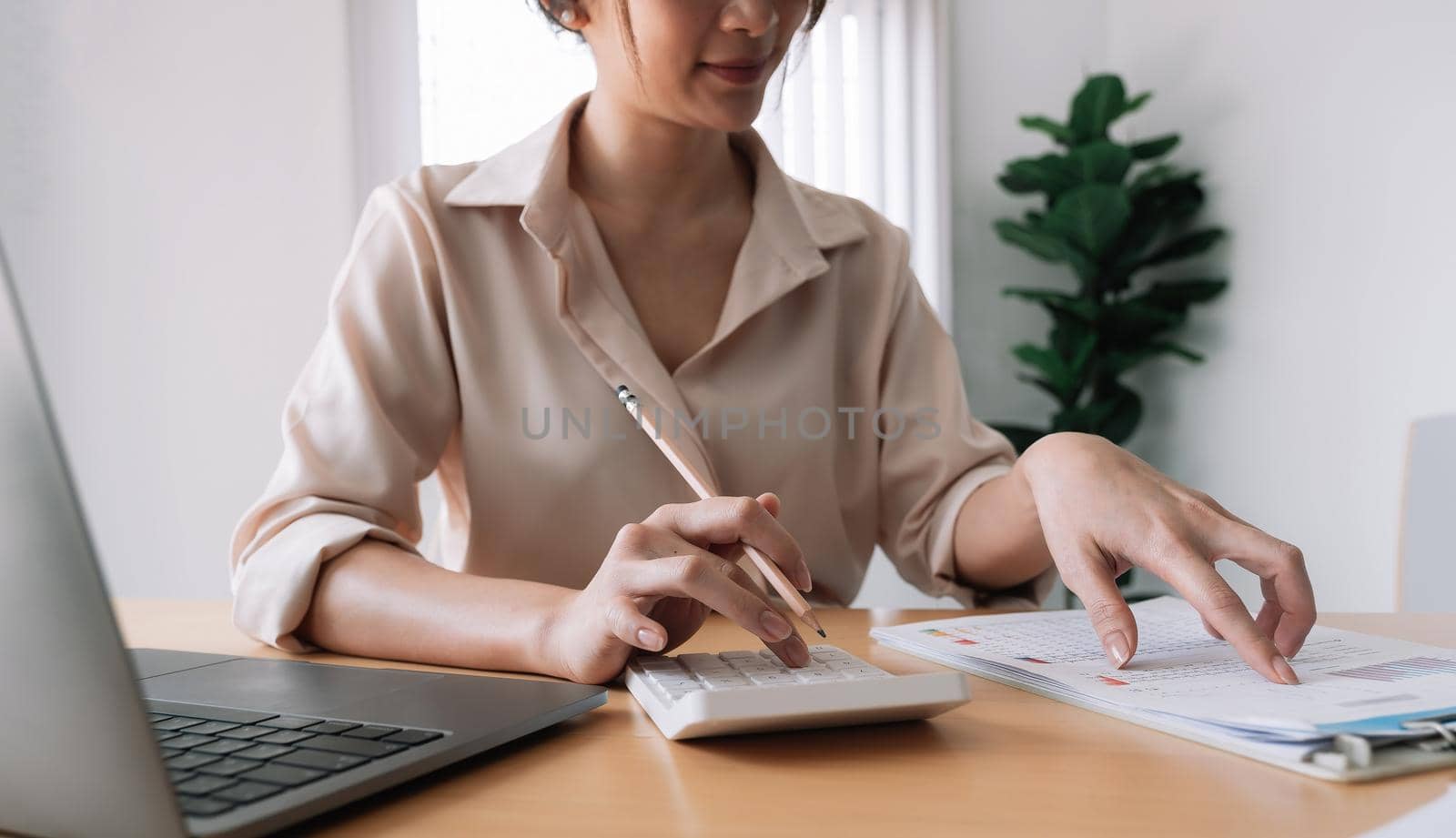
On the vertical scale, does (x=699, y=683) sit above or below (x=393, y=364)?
below

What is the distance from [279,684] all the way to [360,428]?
1.22 ft

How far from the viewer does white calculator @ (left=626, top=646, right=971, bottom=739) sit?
0.51m

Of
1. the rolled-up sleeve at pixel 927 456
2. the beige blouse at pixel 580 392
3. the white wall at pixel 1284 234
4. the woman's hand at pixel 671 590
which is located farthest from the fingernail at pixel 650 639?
the white wall at pixel 1284 234

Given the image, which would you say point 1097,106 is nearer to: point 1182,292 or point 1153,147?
point 1153,147

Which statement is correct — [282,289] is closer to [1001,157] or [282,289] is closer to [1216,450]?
[1001,157]

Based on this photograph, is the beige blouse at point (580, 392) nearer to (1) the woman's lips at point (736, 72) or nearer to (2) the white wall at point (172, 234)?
(1) the woman's lips at point (736, 72)

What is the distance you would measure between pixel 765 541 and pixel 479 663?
0.71 ft

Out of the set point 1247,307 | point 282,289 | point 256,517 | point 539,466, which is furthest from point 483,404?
point 1247,307

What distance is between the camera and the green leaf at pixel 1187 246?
2490 millimetres

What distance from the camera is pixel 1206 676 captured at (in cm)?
62

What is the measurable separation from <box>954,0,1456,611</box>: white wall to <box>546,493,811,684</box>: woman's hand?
167 cm

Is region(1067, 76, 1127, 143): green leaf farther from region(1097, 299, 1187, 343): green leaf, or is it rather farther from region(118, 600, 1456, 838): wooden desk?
region(118, 600, 1456, 838): wooden desk

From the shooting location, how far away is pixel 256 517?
2.84ft

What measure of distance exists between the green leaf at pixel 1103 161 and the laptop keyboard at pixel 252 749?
235cm
